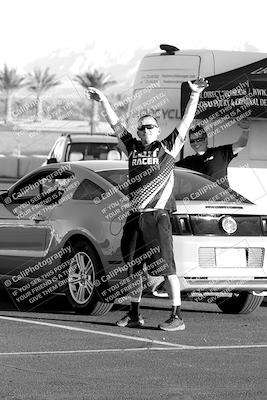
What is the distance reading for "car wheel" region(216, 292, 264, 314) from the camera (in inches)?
419

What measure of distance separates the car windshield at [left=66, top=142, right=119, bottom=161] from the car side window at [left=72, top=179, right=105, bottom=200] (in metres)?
9.31

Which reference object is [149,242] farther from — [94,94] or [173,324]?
[94,94]

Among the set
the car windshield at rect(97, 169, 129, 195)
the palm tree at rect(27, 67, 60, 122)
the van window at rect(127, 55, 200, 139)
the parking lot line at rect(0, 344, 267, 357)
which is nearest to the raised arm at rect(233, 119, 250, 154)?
the car windshield at rect(97, 169, 129, 195)

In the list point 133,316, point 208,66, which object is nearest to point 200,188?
point 133,316

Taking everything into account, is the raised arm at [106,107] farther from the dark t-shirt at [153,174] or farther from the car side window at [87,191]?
the car side window at [87,191]

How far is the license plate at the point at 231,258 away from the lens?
31.8 feet

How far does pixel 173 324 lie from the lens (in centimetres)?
927

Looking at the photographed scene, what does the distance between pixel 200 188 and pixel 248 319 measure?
1.30 metres

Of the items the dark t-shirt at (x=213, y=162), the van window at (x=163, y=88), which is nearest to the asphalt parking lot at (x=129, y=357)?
the dark t-shirt at (x=213, y=162)

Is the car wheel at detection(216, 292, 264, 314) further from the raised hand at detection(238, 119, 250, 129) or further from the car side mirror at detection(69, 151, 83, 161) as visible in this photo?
the car side mirror at detection(69, 151, 83, 161)

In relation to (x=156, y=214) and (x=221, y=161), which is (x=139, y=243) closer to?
(x=156, y=214)

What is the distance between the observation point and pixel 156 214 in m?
9.31

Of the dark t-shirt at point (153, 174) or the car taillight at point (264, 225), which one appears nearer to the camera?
the dark t-shirt at point (153, 174)

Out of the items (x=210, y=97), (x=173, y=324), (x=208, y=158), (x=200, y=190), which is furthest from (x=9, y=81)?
(x=173, y=324)
